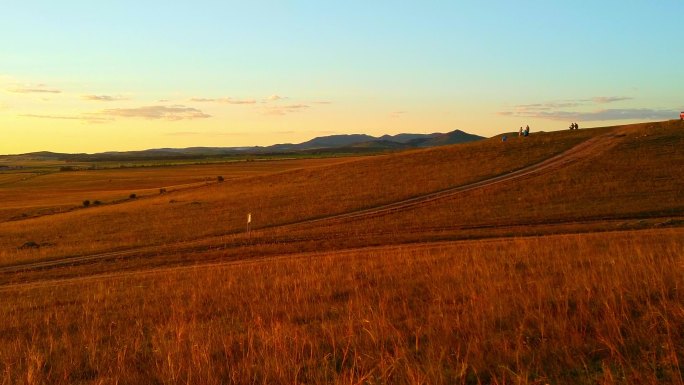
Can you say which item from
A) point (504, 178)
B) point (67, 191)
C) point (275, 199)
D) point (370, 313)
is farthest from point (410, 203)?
point (67, 191)

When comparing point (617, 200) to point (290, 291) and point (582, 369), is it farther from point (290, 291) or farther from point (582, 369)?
point (582, 369)

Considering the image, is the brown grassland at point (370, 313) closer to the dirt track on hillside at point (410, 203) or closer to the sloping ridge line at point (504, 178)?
the dirt track on hillside at point (410, 203)

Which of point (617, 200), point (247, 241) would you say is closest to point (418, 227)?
point (247, 241)

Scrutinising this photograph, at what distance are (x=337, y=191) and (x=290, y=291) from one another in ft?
135

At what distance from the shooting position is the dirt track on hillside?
29.9m

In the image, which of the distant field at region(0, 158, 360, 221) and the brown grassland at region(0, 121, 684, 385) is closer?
the brown grassland at region(0, 121, 684, 385)

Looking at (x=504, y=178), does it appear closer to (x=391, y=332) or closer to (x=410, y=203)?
(x=410, y=203)

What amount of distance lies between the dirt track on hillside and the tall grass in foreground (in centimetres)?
1866

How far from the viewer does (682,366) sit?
5395mm

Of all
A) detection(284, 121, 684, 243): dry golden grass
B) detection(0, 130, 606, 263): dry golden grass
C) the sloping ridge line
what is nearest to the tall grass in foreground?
detection(284, 121, 684, 243): dry golden grass

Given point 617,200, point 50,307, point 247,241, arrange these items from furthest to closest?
point 617,200, point 247,241, point 50,307

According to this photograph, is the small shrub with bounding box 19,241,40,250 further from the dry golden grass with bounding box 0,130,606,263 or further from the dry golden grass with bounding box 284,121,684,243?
the dry golden grass with bounding box 284,121,684,243

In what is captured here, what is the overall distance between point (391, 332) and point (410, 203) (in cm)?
3623

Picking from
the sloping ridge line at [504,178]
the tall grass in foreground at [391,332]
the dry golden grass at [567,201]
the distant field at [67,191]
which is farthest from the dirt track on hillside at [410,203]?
the distant field at [67,191]
